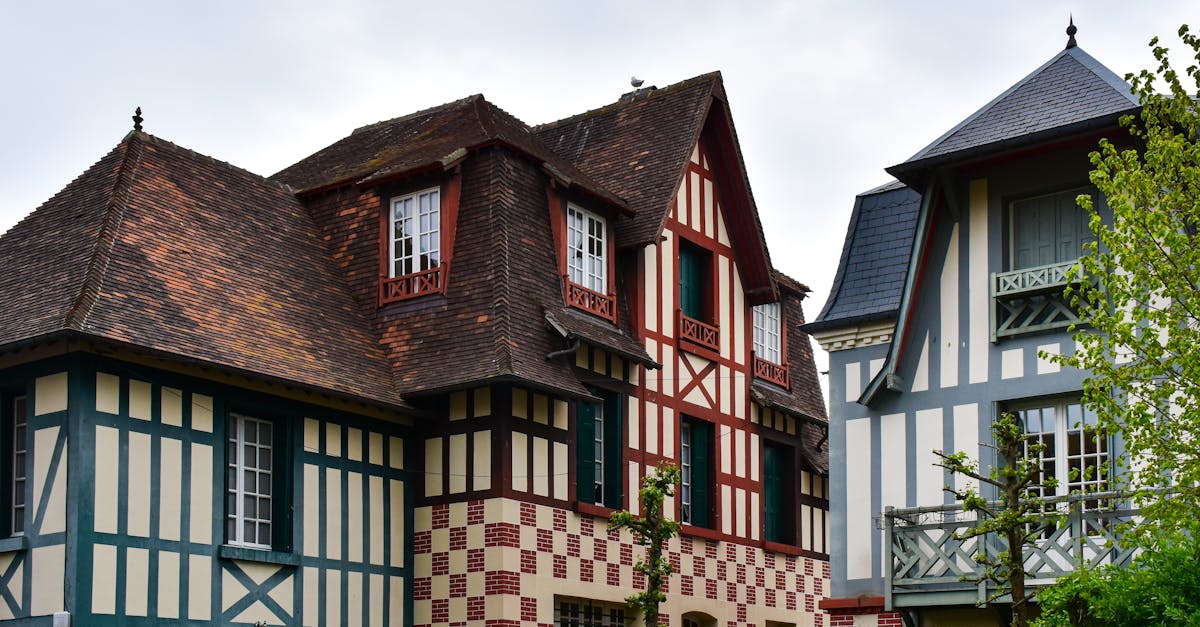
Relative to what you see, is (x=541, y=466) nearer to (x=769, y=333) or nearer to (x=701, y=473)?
(x=701, y=473)

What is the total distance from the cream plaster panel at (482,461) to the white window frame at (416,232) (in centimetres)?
272

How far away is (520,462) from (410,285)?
10.0 ft

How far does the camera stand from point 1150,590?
12.9 metres

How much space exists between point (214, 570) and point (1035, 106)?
10.3 meters

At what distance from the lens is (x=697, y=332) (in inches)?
989

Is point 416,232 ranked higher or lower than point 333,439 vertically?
higher

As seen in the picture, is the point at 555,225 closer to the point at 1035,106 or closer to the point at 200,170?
the point at 200,170

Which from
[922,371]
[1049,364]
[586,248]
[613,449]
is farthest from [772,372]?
[1049,364]

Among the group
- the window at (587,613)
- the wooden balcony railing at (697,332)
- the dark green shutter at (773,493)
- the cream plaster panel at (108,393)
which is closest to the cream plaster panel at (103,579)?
the cream plaster panel at (108,393)

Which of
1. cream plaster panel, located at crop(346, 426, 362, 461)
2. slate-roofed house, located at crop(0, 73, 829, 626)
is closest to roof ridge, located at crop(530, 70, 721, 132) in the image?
slate-roofed house, located at crop(0, 73, 829, 626)

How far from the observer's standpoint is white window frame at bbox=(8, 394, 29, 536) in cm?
1825

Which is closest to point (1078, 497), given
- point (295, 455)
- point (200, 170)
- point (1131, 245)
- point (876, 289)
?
point (1131, 245)

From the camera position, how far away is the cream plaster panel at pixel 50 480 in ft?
57.3

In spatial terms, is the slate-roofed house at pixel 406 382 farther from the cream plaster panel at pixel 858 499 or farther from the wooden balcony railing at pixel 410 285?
the cream plaster panel at pixel 858 499
